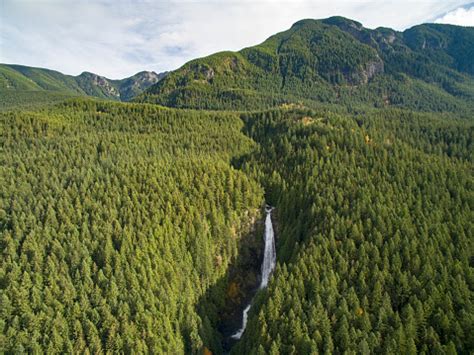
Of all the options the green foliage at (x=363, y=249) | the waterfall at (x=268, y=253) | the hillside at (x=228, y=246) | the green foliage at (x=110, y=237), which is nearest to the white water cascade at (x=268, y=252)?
the waterfall at (x=268, y=253)

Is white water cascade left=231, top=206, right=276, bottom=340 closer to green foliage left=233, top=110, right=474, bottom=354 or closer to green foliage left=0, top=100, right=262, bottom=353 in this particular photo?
green foliage left=233, top=110, right=474, bottom=354

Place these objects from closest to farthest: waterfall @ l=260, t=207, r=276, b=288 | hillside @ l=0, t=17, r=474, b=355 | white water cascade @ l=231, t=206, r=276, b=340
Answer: hillside @ l=0, t=17, r=474, b=355, white water cascade @ l=231, t=206, r=276, b=340, waterfall @ l=260, t=207, r=276, b=288

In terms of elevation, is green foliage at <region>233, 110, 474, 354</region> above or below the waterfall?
above

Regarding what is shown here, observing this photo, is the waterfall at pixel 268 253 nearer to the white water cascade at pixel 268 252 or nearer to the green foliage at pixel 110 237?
the white water cascade at pixel 268 252

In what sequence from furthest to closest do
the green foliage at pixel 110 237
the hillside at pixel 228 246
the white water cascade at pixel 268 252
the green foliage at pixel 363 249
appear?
the white water cascade at pixel 268 252
the green foliage at pixel 110 237
the hillside at pixel 228 246
the green foliage at pixel 363 249

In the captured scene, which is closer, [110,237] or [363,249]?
[363,249]

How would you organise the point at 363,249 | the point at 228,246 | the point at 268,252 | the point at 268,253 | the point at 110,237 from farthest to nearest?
the point at 268,252, the point at 268,253, the point at 228,246, the point at 110,237, the point at 363,249

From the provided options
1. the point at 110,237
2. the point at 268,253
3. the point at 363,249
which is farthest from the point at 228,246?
the point at 363,249

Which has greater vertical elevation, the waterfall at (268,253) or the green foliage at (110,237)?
the green foliage at (110,237)

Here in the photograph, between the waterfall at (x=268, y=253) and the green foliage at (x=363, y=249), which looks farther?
the waterfall at (x=268, y=253)

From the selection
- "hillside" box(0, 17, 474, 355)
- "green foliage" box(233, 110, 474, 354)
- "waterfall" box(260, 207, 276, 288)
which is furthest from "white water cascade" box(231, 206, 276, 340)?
"green foliage" box(233, 110, 474, 354)

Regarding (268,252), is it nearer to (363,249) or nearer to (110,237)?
(363,249)

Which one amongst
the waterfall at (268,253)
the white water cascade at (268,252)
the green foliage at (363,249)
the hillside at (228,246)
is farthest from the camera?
the waterfall at (268,253)
